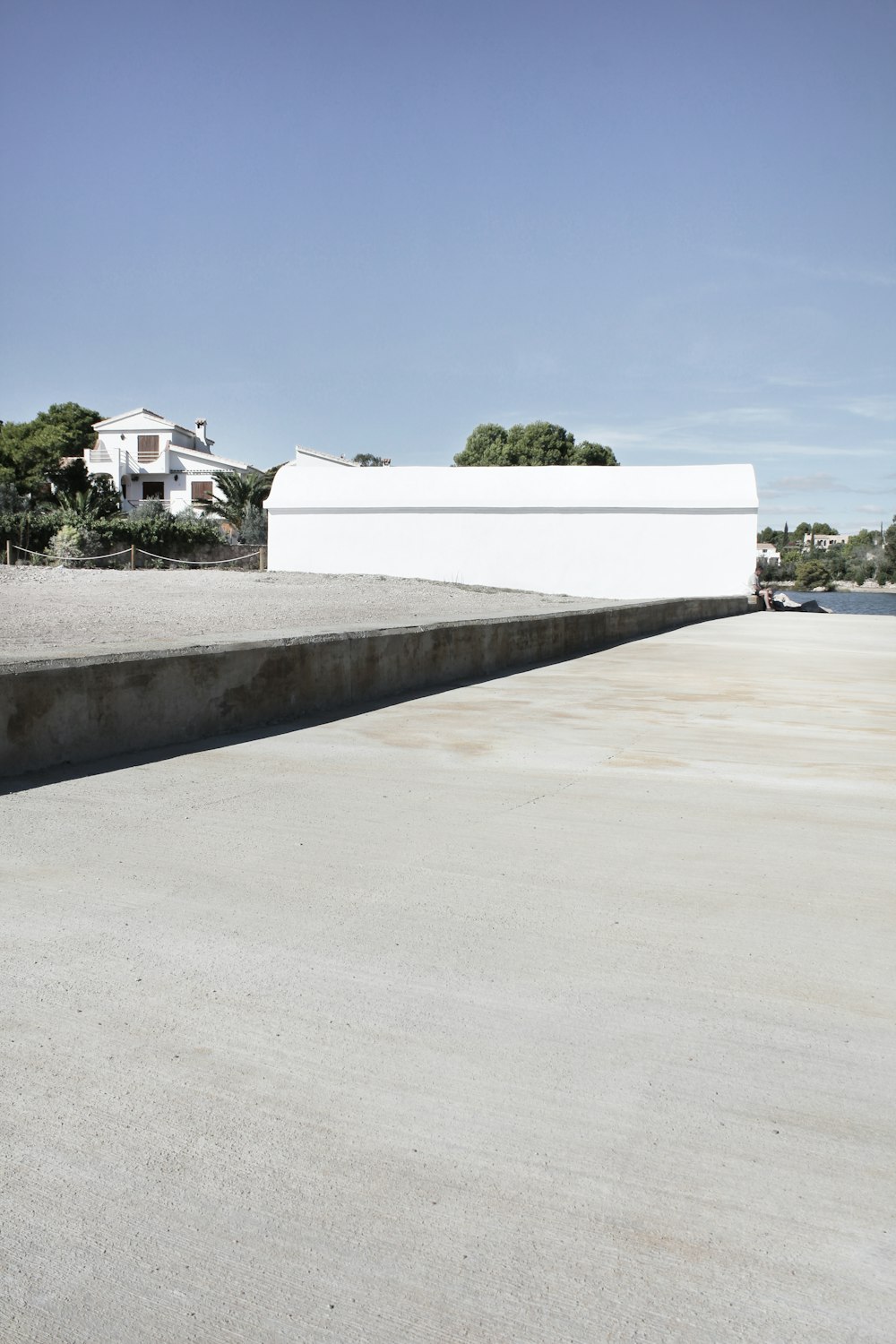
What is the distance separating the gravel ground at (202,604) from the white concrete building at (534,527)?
271 inches

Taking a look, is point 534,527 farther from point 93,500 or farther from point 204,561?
point 93,500

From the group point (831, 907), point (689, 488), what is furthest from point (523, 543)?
point (831, 907)

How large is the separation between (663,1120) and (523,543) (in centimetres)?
3423

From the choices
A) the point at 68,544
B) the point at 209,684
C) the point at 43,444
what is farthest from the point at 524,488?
the point at 43,444

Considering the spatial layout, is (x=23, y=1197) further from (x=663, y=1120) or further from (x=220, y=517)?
(x=220, y=517)

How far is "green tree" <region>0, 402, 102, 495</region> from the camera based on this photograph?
6262 cm

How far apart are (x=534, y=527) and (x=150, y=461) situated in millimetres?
42703

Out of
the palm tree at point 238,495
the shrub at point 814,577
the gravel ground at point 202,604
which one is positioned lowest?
the gravel ground at point 202,604

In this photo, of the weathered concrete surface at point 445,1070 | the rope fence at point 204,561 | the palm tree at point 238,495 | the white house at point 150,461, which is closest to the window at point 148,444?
the white house at point 150,461

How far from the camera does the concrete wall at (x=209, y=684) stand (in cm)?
514

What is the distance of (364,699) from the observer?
805cm

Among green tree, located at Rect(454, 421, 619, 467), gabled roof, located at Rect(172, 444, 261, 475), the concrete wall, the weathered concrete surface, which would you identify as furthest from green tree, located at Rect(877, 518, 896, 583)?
the weathered concrete surface

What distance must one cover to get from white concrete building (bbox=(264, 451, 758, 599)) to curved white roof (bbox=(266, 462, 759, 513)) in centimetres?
5

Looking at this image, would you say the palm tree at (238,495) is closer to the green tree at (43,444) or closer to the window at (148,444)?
the green tree at (43,444)
